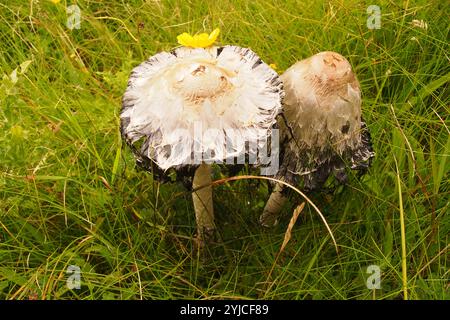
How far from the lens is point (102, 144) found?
1930 mm

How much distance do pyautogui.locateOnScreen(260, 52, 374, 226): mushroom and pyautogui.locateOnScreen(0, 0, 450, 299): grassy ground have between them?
0.18 metres

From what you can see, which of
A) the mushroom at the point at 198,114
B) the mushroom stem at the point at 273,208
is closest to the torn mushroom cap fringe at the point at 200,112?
the mushroom at the point at 198,114

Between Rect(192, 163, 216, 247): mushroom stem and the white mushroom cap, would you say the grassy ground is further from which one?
the white mushroom cap

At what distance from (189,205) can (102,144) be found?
1.31 feet

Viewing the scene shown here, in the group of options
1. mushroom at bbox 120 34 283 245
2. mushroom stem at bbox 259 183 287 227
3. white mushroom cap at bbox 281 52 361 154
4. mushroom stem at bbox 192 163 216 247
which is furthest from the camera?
mushroom stem at bbox 259 183 287 227

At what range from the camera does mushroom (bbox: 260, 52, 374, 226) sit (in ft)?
4.67

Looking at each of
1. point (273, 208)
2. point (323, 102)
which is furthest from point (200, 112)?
point (273, 208)

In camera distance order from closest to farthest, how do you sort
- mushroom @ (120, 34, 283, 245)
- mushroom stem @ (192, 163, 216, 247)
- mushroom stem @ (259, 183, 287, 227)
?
mushroom @ (120, 34, 283, 245)
mushroom stem @ (192, 163, 216, 247)
mushroom stem @ (259, 183, 287, 227)

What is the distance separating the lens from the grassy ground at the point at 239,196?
1609mm

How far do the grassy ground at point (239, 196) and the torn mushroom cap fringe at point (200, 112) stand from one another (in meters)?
0.33


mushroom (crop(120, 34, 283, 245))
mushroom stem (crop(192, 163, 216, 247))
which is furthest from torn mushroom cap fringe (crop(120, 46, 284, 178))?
mushroom stem (crop(192, 163, 216, 247))

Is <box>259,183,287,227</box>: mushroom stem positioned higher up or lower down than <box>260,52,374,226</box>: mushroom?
lower down

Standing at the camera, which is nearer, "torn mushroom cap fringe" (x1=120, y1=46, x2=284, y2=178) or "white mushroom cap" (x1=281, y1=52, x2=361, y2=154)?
"torn mushroom cap fringe" (x1=120, y1=46, x2=284, y2=178)

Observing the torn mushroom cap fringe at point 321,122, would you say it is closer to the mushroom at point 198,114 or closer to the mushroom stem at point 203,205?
the mushroom at point 198,114
